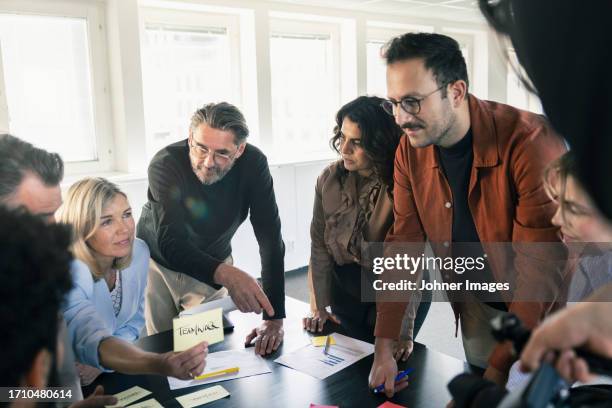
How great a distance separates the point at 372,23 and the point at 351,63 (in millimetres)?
588

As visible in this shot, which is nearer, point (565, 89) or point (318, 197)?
point (565, 89)

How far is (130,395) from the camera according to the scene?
54.0 inches

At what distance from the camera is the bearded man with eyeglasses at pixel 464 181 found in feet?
4.56

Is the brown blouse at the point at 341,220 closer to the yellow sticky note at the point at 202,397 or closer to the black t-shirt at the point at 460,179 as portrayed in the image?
the black t-shirt at the point at 460,179

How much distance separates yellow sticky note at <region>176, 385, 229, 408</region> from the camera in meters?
1.33

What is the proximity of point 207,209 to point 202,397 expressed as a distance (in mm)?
1129

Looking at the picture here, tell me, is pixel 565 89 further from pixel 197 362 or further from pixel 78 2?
pixel 78 2

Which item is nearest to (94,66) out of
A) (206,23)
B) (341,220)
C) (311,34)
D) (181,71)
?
(181,71)

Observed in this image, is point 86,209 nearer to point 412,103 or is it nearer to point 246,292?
point 246,292

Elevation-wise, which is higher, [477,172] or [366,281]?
[477,172]

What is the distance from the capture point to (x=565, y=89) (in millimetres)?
502

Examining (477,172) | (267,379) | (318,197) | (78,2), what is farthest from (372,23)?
(267,379)

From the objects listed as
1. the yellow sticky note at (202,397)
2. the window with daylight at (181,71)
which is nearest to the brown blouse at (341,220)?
the yellow sticky note at (202,397)

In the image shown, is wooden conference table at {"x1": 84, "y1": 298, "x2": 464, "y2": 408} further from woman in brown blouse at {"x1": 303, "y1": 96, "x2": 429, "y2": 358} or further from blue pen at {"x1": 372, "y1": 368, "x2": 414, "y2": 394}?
woman in brown blouse at {"x1": 303, "y1": 96, "x2": 429, "y2": 358}
